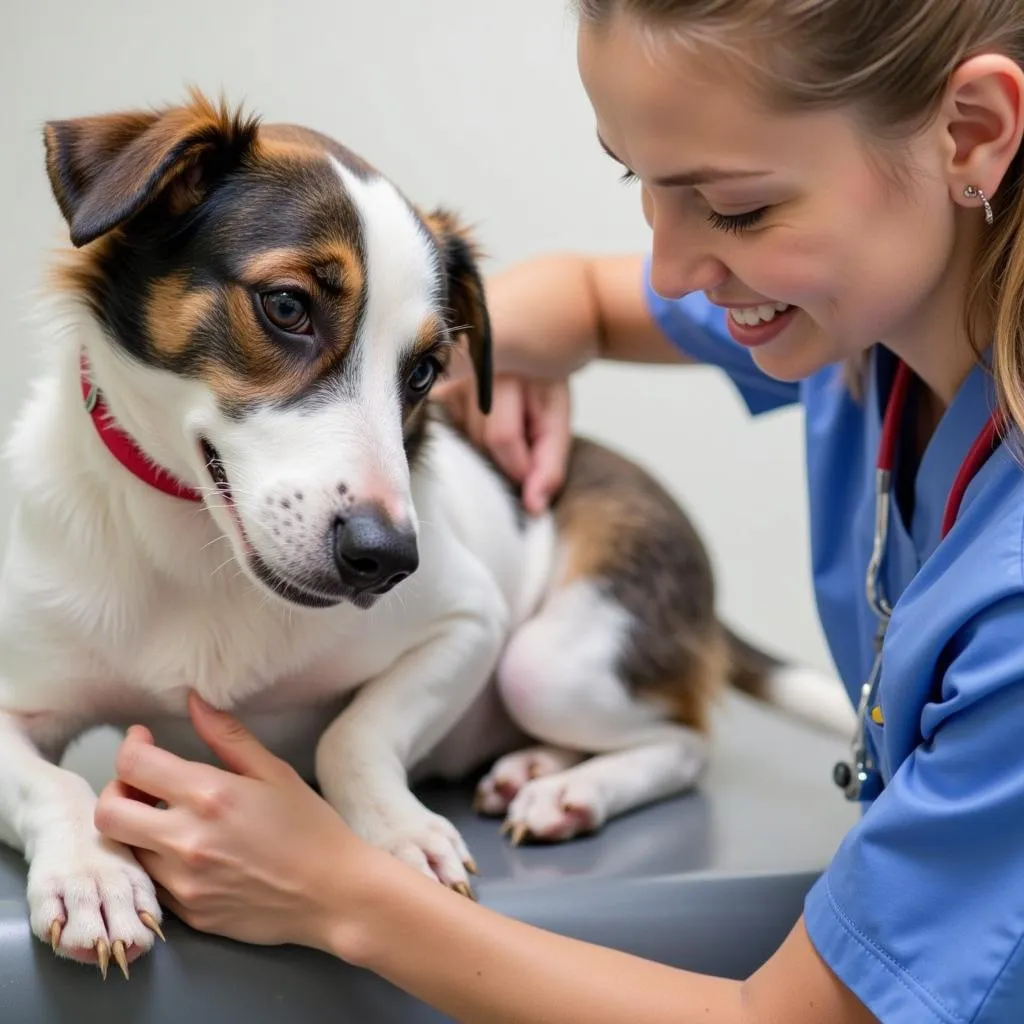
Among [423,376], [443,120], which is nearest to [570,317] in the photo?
[423,376]

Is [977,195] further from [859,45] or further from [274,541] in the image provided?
[274,541]

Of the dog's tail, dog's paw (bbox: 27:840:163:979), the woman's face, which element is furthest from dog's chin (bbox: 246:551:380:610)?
the dog's tail

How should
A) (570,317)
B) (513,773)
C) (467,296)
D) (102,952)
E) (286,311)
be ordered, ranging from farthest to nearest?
(570,317), (513,773), (467,296), (286,311), (102,952)

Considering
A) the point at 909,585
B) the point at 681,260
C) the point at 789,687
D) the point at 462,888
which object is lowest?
the point at 789,687

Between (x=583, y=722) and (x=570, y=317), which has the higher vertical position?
(x=570, y=317)

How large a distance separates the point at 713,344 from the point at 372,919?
2.57 ft

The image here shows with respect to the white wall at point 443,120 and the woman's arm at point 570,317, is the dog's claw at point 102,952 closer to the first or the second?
the woman's arm at point 570,317

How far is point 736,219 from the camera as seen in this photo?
1.00 meters

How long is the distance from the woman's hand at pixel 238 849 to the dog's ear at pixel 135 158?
1.45ft

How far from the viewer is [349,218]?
1147mm

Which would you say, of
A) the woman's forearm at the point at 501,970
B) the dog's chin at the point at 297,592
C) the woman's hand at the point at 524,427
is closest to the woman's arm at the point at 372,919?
the woman's forearm at the point at 501,970

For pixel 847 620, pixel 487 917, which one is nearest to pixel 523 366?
pixel 847 620

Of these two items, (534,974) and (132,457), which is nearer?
(534,974)

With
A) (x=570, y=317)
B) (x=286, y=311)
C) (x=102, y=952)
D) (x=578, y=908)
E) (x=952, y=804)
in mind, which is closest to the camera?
(x=952, y=804)
